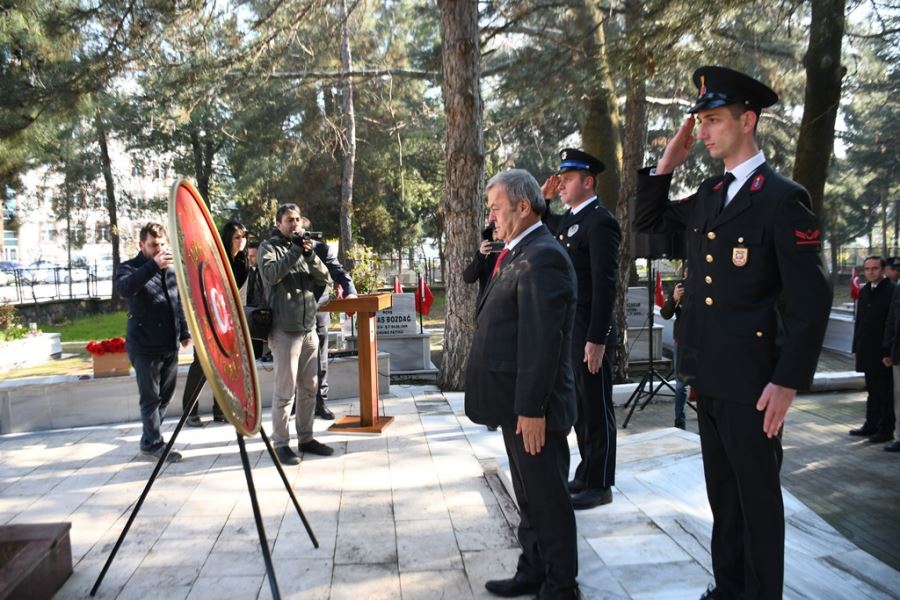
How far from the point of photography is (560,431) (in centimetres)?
256

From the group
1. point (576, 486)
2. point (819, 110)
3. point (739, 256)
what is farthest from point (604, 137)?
point (739, 256)

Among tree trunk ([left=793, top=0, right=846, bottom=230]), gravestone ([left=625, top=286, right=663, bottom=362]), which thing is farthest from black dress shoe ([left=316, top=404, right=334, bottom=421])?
tree trunk ([left=793, top=0, right=846, bottom=230])

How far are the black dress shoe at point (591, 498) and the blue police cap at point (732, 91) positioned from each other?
2.20 metres

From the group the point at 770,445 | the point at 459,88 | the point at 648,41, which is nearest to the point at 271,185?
the point at 459,88

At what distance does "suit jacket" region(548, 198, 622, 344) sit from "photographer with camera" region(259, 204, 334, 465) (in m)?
2.02

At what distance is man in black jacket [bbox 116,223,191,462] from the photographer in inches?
195

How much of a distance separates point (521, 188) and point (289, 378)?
289cm

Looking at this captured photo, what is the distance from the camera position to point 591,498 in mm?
3637

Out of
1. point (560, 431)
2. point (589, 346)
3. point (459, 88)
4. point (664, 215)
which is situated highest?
point (459, 88)

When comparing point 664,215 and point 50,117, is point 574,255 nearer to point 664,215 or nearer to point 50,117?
point 664,215

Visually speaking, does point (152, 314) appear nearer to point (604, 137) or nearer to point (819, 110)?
point (819, 110)

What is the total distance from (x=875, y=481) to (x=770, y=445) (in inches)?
136

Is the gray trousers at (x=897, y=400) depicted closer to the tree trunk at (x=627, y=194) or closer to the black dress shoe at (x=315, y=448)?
the tree trunk at (x=627, y=194)

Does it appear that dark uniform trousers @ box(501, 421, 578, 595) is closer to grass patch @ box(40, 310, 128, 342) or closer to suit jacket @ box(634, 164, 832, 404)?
suit jacket @ box(634, 164, 832, 404)
